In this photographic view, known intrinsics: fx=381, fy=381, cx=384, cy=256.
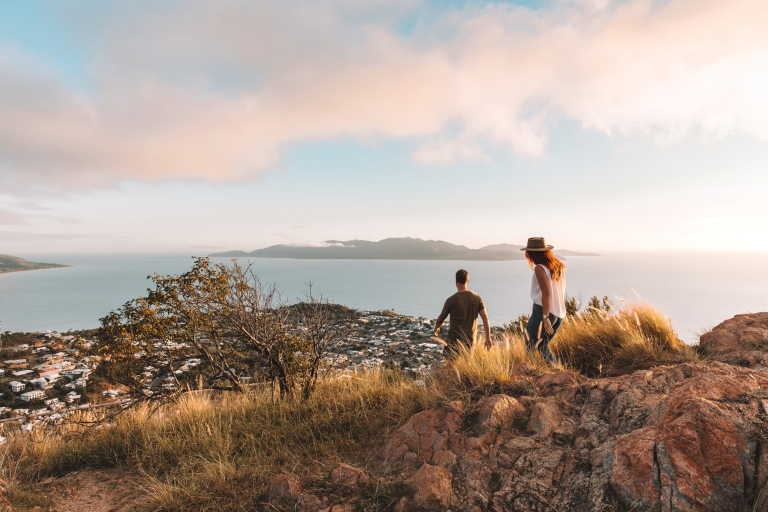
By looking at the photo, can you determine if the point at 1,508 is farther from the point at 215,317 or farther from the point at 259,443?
the point at 215,317

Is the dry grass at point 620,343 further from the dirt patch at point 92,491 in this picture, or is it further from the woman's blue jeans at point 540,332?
the dirt patch at point 92,491

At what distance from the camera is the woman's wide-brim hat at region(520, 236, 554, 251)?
19.2ft

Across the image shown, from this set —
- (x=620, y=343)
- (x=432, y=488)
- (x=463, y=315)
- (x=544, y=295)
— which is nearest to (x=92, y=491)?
(x=432, y=488)

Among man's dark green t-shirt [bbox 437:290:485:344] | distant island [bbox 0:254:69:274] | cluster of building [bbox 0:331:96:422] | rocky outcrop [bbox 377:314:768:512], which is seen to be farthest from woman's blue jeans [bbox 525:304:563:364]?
distant island [bbox 0:254:69:274]

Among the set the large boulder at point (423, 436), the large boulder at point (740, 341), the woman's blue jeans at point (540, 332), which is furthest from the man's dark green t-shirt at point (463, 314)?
the large boulder at point (740, 341)

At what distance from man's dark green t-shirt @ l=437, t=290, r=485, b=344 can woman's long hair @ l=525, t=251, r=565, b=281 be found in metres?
1.26

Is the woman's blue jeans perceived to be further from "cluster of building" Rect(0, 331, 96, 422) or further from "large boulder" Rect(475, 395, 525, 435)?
"cluster of building" Rect(0, 331, 96, 422)

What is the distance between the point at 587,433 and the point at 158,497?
12.9 feet

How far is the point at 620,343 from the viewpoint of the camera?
618 centimetres

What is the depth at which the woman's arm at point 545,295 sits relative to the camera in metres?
5.57

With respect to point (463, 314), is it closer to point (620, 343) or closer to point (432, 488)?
point (620, 343)

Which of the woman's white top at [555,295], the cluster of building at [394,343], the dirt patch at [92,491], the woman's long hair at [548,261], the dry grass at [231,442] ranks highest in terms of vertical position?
the woman's long hair at [548,261]

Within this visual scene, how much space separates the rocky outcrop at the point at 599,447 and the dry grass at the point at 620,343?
1244 mm

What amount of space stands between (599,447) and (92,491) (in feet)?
→ 17.2
